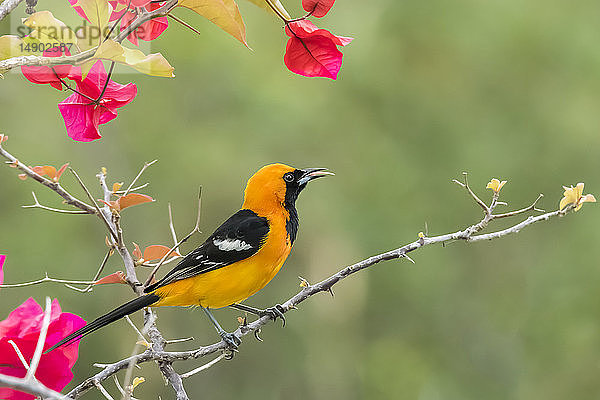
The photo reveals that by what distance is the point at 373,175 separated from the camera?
8.83 m

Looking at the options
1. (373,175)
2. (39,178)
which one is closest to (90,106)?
(39,178)

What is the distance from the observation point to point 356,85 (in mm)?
8961

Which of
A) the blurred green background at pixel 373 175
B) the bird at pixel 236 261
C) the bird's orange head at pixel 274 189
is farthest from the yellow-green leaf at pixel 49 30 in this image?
the blurred green background at pixel 373 175

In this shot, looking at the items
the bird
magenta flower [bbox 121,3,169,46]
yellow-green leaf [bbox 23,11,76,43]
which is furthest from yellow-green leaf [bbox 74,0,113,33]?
the bird

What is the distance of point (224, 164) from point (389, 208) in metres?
2.07

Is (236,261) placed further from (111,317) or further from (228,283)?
(111,317)

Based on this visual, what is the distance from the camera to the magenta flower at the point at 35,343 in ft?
3.48

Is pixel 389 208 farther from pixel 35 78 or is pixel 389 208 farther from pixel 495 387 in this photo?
pixel 35 78

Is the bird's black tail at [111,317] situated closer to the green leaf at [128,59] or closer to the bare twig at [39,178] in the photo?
the bare twig at [39,178]

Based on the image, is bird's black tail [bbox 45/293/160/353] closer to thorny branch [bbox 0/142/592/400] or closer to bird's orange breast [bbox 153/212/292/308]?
thorny branch [bbox 0/142/592/400]

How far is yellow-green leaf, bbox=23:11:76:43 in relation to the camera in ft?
3.18

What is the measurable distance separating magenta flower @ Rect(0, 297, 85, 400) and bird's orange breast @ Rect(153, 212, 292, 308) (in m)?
0.78

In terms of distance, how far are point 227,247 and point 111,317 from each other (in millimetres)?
643

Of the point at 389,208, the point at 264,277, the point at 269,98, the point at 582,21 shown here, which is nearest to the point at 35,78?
the point at 264,277
